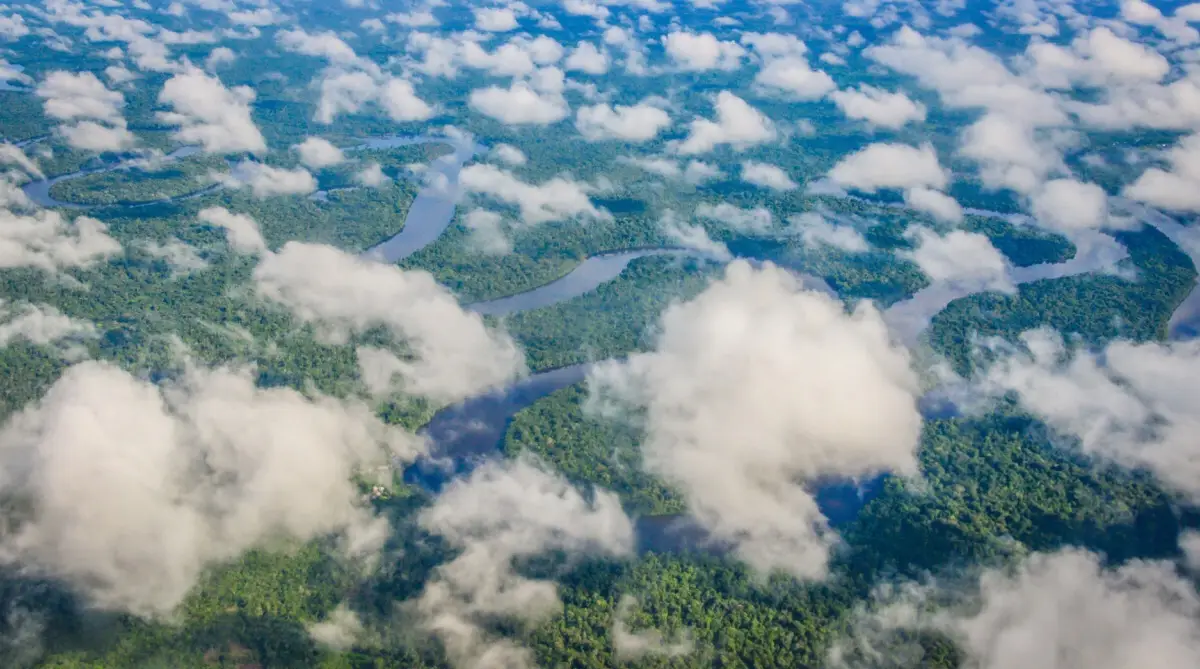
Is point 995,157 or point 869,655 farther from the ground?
point 869,655

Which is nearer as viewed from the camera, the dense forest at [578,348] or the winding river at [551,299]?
the dense forest at [578,348]

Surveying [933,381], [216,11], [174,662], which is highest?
[174,662]

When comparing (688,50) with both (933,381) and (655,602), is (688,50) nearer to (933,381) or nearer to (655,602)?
(933,381)

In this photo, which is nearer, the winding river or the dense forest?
the dense forest

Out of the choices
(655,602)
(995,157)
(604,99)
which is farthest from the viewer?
(604,99)

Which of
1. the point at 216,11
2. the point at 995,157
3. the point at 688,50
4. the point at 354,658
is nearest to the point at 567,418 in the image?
the point at 354,658

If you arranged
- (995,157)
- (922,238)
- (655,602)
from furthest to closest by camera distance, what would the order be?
(995,157)
(922,238)
(655,602)

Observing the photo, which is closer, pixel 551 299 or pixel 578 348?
pixel 578 348

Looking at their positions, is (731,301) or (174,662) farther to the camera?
(731,301)

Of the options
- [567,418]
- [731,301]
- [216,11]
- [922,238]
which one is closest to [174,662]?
[567,418]

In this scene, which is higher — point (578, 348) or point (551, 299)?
point (578, 348)
